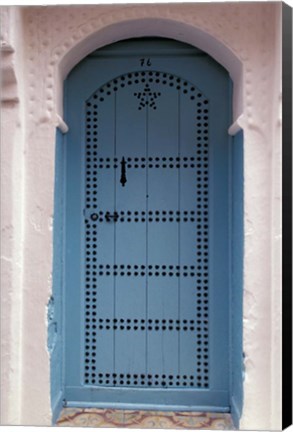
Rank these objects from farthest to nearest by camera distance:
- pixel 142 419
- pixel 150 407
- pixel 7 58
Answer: pixel 150 407 < pixel 142 419 < pixel 7 58

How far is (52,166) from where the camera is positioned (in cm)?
246

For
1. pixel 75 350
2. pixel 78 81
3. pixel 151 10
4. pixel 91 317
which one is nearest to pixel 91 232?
pixel 91 317

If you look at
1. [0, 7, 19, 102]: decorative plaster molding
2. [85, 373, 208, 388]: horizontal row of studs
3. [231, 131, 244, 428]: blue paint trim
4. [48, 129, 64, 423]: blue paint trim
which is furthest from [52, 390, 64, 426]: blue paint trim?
[0, 7, 19, 102]: decorative plaster molding

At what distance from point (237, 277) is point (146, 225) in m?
0.66

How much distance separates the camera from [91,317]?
2.74 metres

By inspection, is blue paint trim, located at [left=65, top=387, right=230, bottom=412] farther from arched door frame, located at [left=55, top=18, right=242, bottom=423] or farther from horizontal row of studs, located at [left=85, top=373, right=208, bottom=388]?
arched door frame, located at [left=55, top=18, right=242, bottom=423]

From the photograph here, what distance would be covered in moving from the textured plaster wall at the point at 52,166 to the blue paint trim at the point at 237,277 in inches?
2.7

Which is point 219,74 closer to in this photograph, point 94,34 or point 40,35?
point 94,34

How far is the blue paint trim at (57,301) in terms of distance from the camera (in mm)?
2504

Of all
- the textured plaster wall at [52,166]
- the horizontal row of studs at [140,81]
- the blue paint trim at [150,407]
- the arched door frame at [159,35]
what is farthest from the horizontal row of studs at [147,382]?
the horizontal row of studs at [140,81]

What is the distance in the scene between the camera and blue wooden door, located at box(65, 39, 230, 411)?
107 inches

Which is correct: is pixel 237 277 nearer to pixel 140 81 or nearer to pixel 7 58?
pixel 140 81

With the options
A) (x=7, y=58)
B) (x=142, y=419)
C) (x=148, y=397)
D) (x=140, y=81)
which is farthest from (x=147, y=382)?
(x=7, y=58)

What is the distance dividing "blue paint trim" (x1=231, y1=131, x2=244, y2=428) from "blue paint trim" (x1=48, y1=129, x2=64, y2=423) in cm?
109
